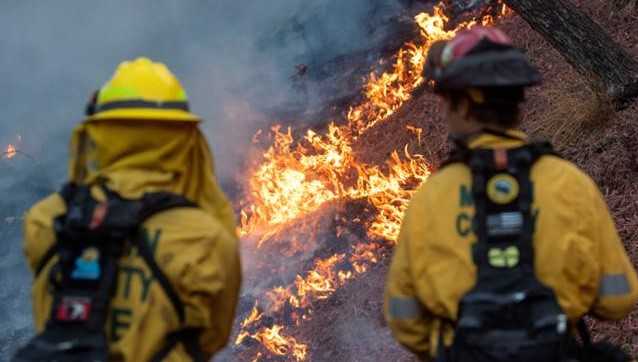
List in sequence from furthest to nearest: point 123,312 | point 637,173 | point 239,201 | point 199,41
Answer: point 199,41 < point 239,201 < point 637,173 < point 123,312

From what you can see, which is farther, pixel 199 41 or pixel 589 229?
pixel 199 41

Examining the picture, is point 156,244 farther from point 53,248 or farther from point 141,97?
point 141,97

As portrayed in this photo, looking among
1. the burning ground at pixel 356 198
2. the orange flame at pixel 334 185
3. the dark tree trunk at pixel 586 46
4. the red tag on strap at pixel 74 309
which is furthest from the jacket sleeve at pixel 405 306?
the dark tree trunk at pixel 586 46

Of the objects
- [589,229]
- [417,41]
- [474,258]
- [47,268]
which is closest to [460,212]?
[474,258]

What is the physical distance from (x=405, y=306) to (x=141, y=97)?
3.36ft

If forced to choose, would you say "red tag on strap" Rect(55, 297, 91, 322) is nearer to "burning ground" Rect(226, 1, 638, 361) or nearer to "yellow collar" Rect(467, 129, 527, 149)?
"yellow collar" Rect(467, 129, 527, 149)

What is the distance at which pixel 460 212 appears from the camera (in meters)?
2.50

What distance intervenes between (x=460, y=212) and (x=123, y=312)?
1017 millimetres

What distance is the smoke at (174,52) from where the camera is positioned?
10.9 m

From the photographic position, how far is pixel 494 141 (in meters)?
2.55

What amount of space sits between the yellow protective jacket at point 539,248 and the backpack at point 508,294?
3cm

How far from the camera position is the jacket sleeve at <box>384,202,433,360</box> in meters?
2.62

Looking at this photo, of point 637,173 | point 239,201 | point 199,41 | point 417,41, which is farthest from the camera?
point 199,41

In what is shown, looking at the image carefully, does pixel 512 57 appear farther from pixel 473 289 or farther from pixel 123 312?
pixel 123 312
